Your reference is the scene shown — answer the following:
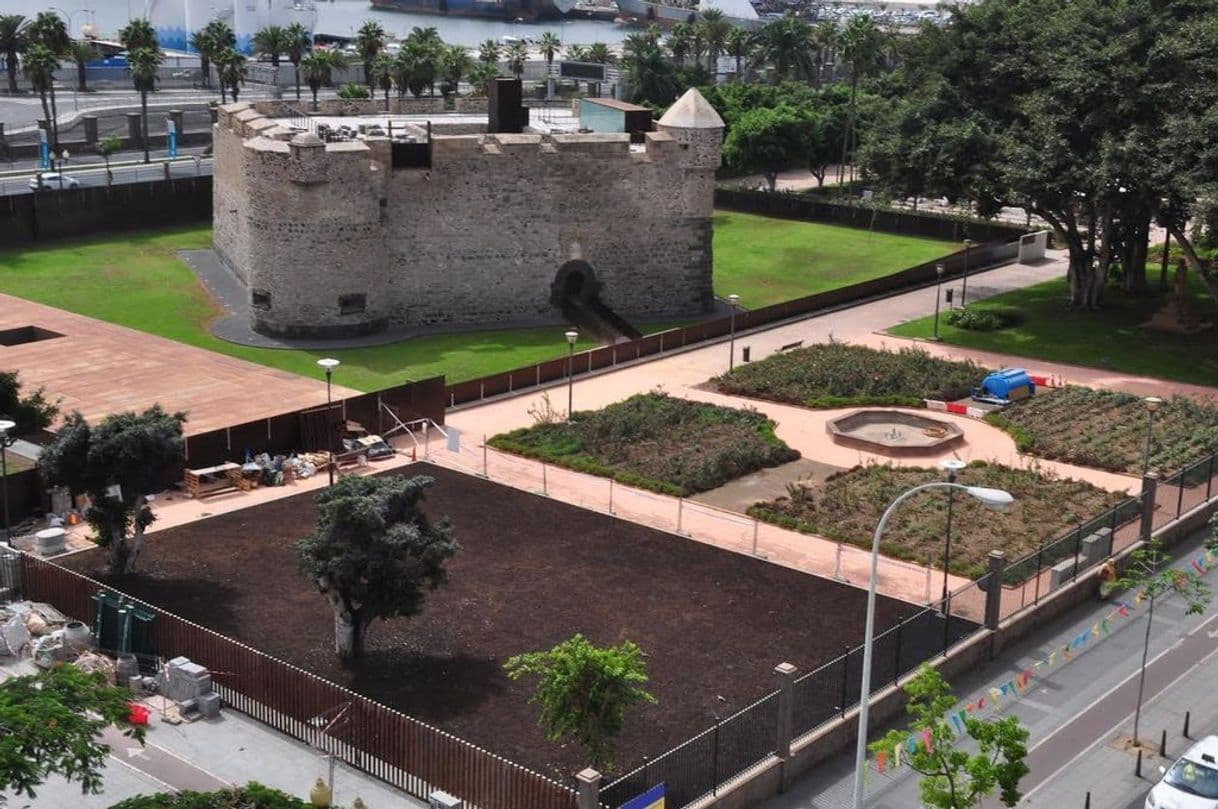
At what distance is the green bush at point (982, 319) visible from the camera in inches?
2302

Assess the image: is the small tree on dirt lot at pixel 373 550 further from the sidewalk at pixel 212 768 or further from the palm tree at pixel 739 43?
the palm tree at pixel 739 43

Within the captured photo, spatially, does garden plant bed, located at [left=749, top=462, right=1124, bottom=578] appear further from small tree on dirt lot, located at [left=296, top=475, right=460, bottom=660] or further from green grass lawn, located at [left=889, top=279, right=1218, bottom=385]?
green grass lawn, located at [left=889, top=279, right=1218, bottom=385]

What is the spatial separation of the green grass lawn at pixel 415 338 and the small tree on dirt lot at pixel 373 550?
20783mm

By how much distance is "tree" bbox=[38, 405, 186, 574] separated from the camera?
31156mm

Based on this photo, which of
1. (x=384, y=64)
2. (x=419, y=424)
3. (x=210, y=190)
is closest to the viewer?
(x=419, y=424)

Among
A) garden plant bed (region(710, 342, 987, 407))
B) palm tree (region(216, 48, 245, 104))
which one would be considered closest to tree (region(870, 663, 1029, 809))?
garden plant bed (region(710, 342, 987, 407))

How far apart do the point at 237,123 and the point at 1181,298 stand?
38333mm

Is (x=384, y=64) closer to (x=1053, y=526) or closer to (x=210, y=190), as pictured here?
(x=210, y=190)

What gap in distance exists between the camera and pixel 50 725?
18328 mm

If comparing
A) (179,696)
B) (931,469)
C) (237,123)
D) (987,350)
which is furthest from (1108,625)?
(237,123)

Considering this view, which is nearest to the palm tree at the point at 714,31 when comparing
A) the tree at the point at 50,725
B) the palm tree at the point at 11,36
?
the palm tree at the point at 11,36

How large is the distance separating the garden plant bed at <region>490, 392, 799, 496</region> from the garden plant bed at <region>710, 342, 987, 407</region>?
2880 mm

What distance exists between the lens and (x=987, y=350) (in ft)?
182

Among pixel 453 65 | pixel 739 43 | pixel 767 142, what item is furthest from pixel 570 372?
pixel 739 43
